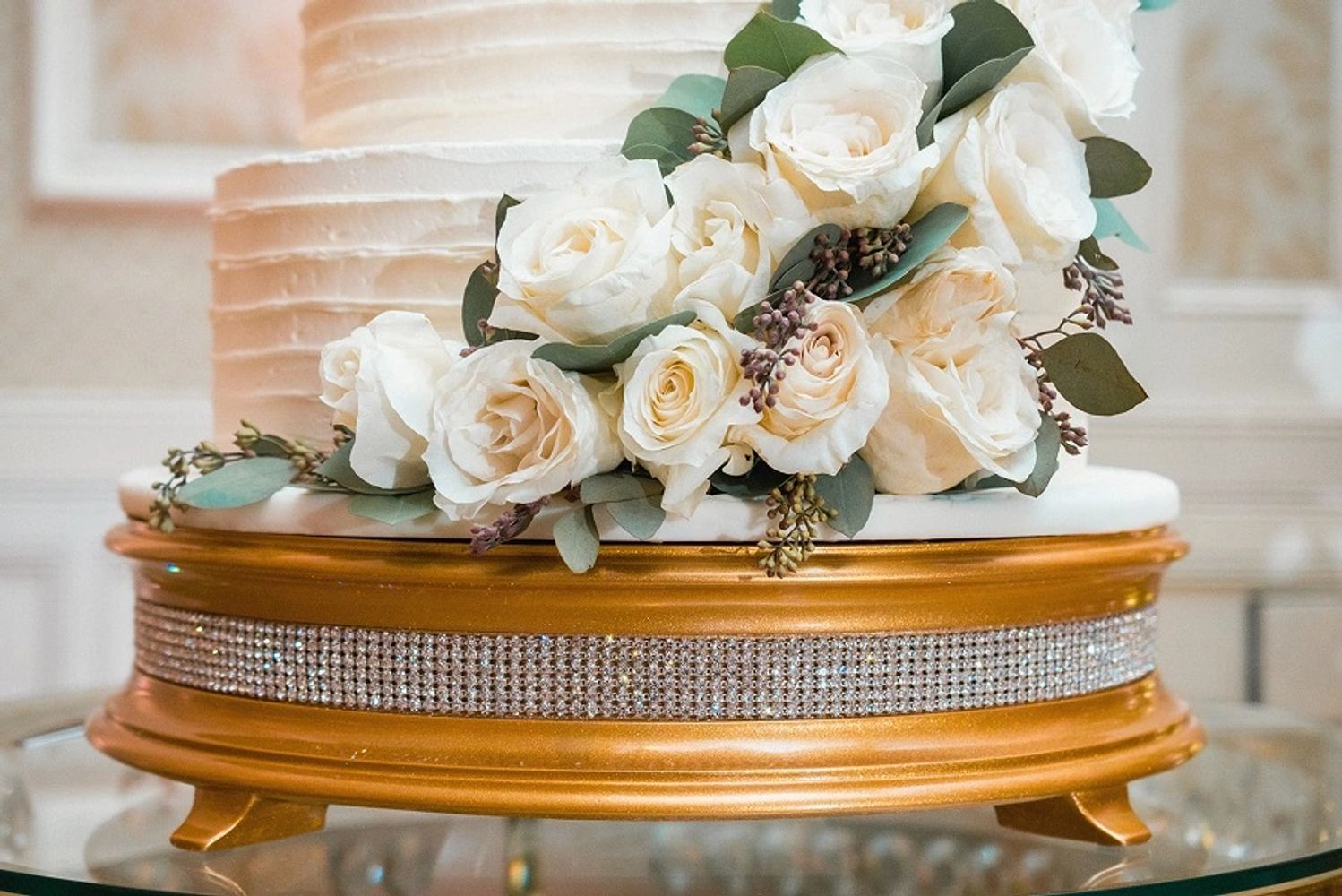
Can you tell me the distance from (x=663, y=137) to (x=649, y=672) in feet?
0.92

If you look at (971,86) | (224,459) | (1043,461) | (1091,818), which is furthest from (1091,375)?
(224,459)

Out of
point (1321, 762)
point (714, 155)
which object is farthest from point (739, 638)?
point (1321, 762)

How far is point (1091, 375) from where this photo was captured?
Result: 75 cm

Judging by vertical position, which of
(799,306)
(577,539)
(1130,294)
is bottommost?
(577,539)

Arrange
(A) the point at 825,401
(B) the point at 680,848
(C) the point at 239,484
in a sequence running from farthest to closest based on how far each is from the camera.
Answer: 1. (B) the point at 680,848
2. (C) the point at 239,484
3. (A) the point at 825,401

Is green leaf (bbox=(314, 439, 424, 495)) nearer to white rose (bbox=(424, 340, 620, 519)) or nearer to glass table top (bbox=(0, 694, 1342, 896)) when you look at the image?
white rose (bbox=(424, 340, 620, 519))

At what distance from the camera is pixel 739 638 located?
2.41 feet

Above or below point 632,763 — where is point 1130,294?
above

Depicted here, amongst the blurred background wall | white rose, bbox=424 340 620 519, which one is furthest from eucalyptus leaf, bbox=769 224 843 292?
the blurred background wall

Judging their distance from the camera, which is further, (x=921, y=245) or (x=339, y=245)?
(x=339, y=245)

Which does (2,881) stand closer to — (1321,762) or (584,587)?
(584,587)

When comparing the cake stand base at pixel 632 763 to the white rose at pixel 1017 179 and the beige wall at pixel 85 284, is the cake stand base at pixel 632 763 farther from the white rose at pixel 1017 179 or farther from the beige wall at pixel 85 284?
the beige wall at pixel 85 284

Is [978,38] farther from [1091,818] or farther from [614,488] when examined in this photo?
[1091,818]

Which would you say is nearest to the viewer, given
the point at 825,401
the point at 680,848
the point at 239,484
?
the point at 825,401
